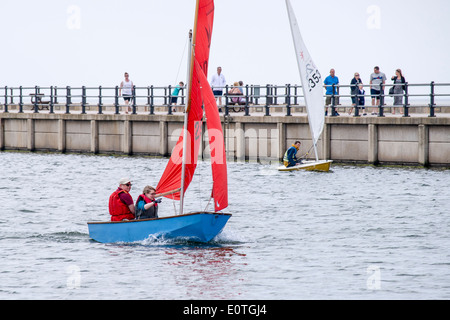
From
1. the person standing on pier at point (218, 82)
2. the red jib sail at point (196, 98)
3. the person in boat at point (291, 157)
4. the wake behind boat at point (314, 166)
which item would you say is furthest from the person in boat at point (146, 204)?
the person standing on pier at point (218, 82)

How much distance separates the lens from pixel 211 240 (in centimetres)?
1730

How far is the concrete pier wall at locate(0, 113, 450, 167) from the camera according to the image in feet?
95.4

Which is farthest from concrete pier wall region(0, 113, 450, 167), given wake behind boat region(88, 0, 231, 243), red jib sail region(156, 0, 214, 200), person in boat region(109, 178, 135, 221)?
person in boat region(109, 178, 135, 221)

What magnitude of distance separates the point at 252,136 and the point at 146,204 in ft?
57.6

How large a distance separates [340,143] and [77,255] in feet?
52.9

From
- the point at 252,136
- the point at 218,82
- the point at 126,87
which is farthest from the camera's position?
the point at 126,87

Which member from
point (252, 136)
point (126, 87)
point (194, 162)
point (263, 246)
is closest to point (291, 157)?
point (252, 136)

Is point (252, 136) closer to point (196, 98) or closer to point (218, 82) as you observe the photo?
point (218, 82)

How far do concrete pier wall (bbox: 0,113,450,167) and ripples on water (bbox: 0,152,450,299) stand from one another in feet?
3.58

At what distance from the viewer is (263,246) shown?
17.4m

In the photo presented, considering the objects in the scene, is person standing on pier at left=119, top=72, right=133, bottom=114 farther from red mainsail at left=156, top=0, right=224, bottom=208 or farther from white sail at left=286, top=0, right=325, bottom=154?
red mainsail at left=156, top=0, right=224, bottom=208

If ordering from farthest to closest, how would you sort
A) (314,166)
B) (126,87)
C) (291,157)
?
(126,87)
(291,157)
(314,166)
